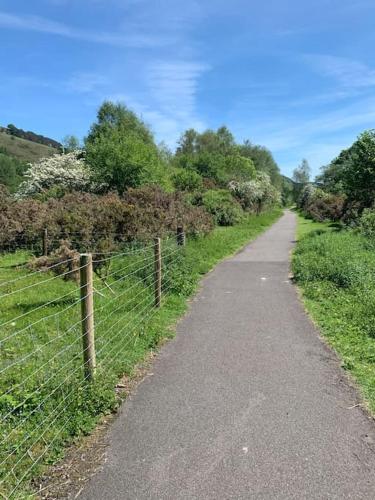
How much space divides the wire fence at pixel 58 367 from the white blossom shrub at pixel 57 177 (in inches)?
828

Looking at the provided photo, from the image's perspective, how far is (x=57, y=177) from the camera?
99.7 feet

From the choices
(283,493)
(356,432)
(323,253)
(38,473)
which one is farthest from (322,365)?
(323,253)

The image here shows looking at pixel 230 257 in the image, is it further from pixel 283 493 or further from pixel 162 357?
pixel 283 493

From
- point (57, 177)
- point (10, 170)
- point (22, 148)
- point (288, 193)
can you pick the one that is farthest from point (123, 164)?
point (288, 193)

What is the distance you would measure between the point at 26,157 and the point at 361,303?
100373 mm

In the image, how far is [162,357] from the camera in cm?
604

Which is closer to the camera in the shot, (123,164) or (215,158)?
(123,164)

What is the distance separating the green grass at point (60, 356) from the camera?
3.63 m

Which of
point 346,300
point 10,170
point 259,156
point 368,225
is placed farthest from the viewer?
point 259,156

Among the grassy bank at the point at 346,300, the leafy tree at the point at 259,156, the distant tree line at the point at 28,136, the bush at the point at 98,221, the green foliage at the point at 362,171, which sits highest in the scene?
the distant tree line at the point at 28,136

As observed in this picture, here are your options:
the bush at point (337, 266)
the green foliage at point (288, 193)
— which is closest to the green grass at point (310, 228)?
the bush at point (337, 266)

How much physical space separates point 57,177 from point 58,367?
27.3 meters

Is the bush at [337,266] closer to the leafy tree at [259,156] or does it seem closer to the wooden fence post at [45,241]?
the wooden fence post at [45,241]

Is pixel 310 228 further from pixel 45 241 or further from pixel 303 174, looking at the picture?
pixel 303 174
